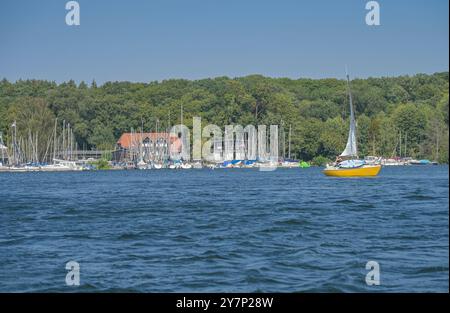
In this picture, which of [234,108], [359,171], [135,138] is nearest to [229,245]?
[359,171]

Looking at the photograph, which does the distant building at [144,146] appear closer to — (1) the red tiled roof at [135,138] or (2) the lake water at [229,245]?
(1) the red tiled roof at [135,138]

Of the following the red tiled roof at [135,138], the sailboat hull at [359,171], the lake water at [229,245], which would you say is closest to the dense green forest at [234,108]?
the red tiled roof at [135,138]

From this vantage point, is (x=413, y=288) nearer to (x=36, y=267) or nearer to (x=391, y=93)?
(x=36, y=267)

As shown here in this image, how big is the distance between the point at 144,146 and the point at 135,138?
2.48 m

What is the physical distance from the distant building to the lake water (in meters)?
94.3

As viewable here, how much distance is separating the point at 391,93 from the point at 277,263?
126743 mm

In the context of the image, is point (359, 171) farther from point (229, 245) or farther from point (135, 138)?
point (135, 138)

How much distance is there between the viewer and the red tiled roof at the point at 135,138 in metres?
140

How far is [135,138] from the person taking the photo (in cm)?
13925

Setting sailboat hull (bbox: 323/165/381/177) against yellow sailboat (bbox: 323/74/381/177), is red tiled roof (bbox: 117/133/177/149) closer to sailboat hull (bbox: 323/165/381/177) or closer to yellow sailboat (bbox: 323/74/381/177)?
yellow sailboat (bbox: 323/74/381/177)

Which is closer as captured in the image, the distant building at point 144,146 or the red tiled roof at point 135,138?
the distant building at point 144,146

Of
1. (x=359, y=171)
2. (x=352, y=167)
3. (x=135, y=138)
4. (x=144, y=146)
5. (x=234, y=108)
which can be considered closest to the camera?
Result: (x=359, y=171)

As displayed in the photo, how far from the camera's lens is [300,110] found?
144 metres
